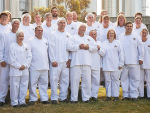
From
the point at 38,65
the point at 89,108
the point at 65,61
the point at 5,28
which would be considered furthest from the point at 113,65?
the point at 5,28

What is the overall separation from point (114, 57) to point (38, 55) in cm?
257

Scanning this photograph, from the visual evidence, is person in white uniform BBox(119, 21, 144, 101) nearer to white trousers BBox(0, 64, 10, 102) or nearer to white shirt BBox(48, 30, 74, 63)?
white shirt BBox(48, 30, 74, 63)

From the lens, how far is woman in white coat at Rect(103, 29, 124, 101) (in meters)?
9.22

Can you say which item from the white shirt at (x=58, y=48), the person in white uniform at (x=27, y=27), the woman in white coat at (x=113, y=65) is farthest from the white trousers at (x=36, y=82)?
the woman in white coat at (x=113, y=65)

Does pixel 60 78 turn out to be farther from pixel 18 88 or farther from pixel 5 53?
pixel 5 53

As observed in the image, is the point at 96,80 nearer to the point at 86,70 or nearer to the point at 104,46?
the point at 86,70

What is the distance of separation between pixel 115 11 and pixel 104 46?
27906 mm

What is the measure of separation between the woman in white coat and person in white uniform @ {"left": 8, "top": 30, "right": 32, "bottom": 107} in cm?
265

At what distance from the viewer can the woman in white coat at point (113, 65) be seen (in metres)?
9.22

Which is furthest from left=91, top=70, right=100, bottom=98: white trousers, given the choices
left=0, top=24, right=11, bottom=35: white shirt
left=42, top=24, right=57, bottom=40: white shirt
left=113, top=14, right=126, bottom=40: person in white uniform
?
left=0, top=24, right=11, bottom=35: white shirt

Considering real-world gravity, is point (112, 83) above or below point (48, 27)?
below

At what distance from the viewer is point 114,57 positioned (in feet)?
30.4

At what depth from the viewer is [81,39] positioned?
896cm

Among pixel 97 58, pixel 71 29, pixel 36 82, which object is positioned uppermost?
pixel 71 29
